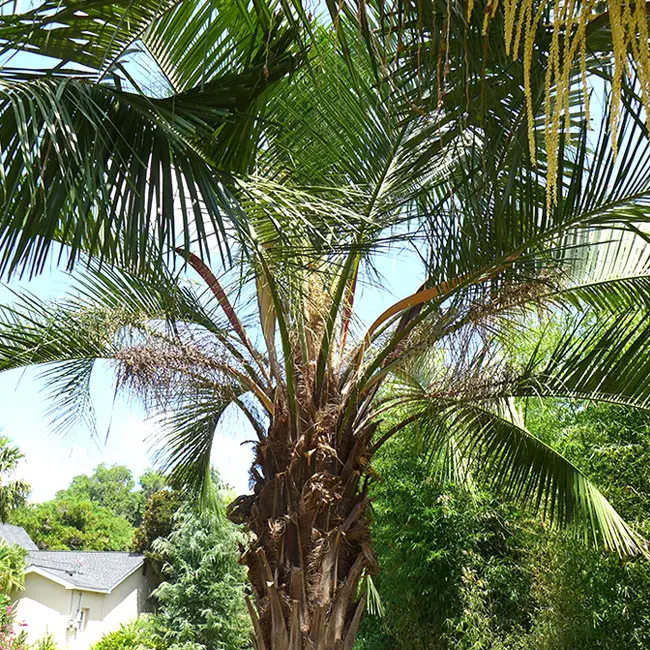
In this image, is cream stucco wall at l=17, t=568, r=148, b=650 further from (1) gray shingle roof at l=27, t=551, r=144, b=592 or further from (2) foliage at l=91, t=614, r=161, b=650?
(2) foliage at l=91, t=614, r=161, b=650

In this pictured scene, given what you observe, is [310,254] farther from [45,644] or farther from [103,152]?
[45,644]

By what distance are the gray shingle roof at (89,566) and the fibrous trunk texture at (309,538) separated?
15614 mm

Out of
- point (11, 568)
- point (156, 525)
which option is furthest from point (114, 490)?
point (11, 568)

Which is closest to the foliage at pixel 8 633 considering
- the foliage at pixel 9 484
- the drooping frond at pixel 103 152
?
the foliage at pixel 9 484

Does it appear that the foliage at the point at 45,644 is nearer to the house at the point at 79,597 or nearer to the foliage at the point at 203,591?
the house at the point at 79,597

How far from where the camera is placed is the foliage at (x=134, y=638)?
16.2 meters

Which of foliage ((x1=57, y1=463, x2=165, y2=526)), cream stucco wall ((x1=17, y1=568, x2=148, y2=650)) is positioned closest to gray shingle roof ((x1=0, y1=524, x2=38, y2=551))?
cream stucco wall ((x1=17, y1=568, x2=148, y2=650))

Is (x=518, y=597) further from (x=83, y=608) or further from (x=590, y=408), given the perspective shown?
(x=83, y=608)

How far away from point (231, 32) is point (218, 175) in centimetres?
109

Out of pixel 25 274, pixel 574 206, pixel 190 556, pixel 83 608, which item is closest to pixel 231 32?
pixel 25 274

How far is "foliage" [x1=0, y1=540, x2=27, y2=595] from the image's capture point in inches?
653

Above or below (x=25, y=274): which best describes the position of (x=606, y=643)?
below

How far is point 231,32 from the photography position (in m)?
3.06

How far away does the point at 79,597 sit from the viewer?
18.2 meters
